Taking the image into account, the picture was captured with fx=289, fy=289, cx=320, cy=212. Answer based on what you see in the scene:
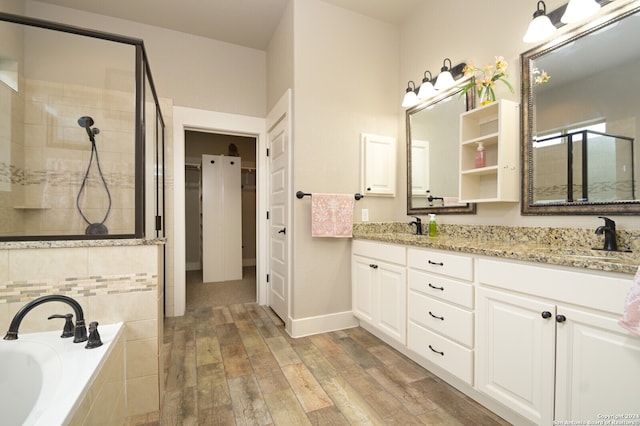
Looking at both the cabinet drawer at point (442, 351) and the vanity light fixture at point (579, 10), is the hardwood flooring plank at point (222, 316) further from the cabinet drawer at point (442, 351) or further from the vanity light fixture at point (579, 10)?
the vanity light fixture at point (579, 10)

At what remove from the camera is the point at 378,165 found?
2.75m

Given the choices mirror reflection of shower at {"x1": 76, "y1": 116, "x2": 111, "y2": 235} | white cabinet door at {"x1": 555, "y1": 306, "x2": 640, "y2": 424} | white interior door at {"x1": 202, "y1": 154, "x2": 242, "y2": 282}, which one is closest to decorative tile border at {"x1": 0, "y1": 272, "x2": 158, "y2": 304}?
mirror reflection of shower at {"x1": 76, "y1": 116, "x2": 111, "y2": 235}

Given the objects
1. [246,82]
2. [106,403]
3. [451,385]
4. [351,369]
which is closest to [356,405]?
[351,369]

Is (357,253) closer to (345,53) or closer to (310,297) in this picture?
(310,297)

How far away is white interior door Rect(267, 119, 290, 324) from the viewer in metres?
2.63

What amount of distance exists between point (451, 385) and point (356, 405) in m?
0.61

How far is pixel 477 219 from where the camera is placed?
2.10 metres

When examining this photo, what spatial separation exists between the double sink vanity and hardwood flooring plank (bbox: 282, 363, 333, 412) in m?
0.65

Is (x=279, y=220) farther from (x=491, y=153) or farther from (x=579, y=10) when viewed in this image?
(x=579, y=10)

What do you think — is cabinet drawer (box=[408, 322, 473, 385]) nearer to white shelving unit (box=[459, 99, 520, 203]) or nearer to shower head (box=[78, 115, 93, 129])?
white shelving unit (box=[459, 99, 520, 203])

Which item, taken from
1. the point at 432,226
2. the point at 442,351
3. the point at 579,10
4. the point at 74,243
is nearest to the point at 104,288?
the point at 74,243

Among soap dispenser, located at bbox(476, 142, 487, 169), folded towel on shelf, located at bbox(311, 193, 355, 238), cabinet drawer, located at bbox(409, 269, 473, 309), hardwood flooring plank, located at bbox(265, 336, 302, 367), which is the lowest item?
hardwood flooring plank, located at bbox(265, 336, 302, 367)

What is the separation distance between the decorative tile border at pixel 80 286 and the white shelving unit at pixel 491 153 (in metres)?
2.04

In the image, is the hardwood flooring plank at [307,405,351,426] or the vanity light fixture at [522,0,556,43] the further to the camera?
the vanity light fixture at [522,0,556,43]
